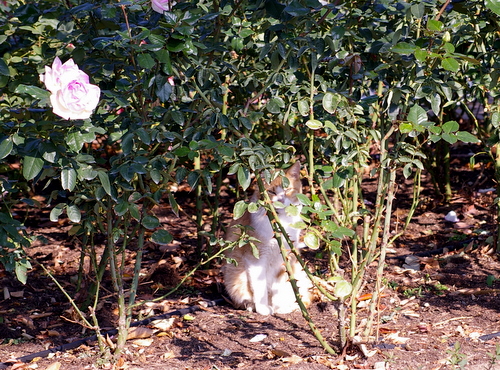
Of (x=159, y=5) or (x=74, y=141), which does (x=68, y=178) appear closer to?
(x=74, y=141)

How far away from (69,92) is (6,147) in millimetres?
356

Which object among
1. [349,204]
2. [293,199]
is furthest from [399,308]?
[293,199]

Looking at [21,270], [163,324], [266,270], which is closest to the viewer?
[21,270]

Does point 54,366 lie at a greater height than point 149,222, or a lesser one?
lesser

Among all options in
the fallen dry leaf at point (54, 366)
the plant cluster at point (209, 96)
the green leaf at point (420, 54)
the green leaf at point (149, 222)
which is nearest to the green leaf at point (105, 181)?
the plant cluster at point (209, 96)

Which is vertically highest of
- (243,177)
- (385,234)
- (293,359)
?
(243,177)

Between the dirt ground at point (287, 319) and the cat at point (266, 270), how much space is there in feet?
0.35

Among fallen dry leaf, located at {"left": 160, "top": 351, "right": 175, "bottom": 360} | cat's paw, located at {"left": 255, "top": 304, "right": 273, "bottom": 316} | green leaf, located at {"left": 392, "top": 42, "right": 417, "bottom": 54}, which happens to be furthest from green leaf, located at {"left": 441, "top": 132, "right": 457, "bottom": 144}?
cat's paw, located at {"left": 255, "top": 304, "right": 273, "bottom": 316}

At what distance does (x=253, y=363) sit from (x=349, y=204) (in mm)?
1233

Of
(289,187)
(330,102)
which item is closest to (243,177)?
(330,102)

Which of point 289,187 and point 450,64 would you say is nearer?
point 450,64

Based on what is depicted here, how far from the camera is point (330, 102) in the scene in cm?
261

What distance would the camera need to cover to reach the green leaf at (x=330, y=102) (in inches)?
102

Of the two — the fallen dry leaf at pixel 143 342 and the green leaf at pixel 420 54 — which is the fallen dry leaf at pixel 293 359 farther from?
the green leaf at pixel 420 54
